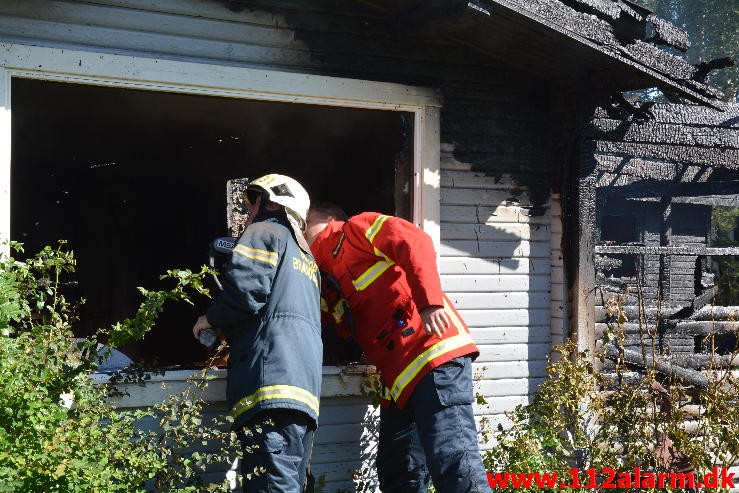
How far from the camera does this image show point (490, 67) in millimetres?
5836

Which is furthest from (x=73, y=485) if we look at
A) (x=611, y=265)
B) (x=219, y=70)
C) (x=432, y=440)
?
(x=611, y=265)

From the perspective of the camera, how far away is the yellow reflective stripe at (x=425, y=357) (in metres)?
4.55

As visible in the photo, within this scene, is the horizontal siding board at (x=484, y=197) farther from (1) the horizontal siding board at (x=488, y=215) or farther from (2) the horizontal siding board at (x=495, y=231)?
(2) the horizontal siding board at (x=495, y=231)

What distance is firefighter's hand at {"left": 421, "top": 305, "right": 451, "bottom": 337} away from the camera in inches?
171

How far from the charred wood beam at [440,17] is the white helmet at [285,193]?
1494 mm

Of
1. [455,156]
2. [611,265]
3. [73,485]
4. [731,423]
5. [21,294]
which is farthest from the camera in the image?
[611,265]

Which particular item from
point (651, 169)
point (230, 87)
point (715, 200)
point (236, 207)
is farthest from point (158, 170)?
point (715, 200)

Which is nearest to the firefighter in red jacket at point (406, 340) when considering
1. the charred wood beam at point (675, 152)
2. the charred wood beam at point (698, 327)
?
the charred wood beam at point (675, 152)

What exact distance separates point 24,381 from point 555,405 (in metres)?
3.33

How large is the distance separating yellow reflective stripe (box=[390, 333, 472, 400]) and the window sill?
64 centimetres

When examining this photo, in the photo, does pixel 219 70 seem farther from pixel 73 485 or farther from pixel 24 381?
pixel 73 485

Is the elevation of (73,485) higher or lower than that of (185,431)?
lower

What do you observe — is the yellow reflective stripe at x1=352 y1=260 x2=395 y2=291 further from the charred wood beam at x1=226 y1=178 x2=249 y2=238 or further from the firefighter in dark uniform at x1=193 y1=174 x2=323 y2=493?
the charred wood beam at x1=226 y1=178 x2=249 y2=238

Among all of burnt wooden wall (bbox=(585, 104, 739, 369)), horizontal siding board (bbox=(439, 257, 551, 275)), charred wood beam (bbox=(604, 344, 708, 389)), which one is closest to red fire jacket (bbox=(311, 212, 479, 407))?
horizontal siding board (bbox=(439, 257, 551, 275))
